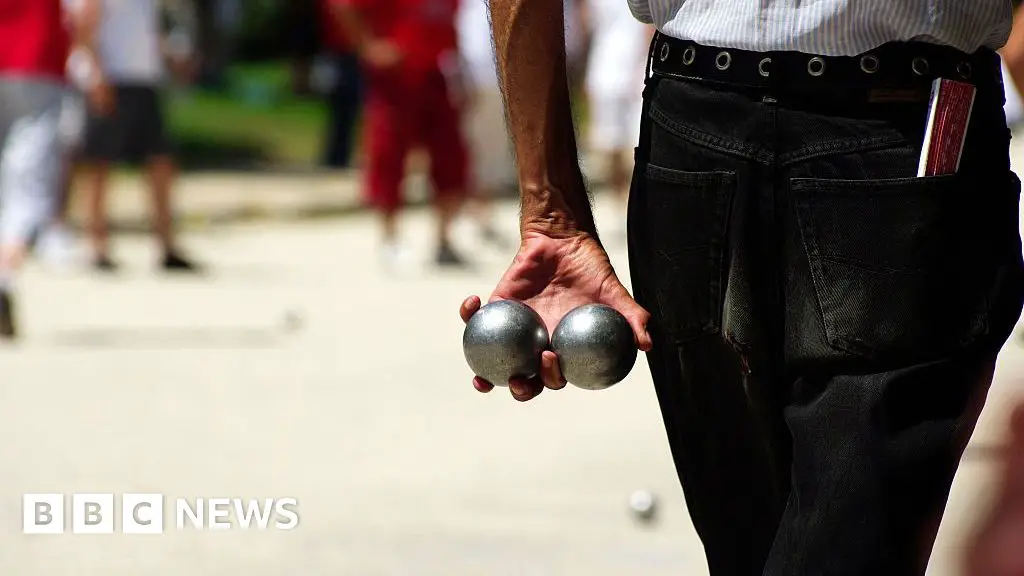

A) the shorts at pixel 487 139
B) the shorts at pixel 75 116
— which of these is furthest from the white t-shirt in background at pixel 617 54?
the shorts at pixel 75 116

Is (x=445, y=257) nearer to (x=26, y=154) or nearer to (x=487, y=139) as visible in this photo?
(x=487, y=139)

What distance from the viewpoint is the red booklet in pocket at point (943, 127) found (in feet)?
7.89

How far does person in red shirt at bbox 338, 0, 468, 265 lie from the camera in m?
11.2

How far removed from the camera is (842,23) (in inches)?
94.3

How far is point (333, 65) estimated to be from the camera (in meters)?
21.6

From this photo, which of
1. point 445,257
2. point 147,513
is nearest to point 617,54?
point 445,257

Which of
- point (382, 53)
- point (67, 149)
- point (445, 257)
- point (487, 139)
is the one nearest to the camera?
point (67, 149)

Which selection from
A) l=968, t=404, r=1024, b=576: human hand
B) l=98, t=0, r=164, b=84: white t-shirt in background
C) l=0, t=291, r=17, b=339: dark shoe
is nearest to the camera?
l=968, t=404, r=1024, b=576: human hand

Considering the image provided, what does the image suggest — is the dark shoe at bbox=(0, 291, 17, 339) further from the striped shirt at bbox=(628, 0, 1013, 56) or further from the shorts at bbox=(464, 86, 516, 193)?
the striped shirt at bbox=(628, 0, 1013, 56)

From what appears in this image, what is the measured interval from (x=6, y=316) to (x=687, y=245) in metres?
6.41

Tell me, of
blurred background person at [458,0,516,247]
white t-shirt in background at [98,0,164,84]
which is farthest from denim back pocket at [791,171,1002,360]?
blurred background person at [458,0,516,247]

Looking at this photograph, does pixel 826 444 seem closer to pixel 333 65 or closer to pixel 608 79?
pixel 608 79

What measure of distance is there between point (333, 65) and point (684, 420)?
1926cm

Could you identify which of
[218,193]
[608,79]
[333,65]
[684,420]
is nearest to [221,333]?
[608,79]
